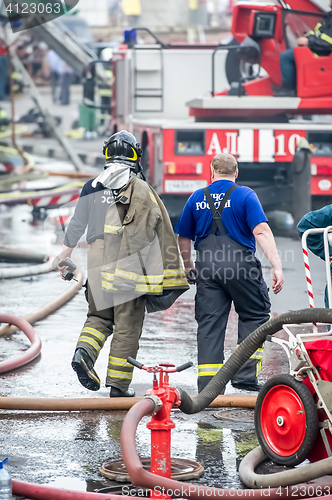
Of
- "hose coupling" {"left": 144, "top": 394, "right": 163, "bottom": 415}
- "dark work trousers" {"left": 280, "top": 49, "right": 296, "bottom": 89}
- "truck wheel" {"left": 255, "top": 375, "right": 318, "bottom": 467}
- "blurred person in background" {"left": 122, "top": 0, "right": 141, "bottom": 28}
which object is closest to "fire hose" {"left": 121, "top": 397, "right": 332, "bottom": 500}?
"hose coupling" {"left": 144, "top": 394, "right": 163, "bottom": 415}

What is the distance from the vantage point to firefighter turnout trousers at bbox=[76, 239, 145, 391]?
4.80 meters

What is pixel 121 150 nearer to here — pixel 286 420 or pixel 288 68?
pixel 286 420

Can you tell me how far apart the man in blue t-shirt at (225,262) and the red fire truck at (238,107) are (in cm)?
554

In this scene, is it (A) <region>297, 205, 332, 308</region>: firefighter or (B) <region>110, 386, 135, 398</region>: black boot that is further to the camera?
(B) <region>110, 386, 135, 398</region>: black boot

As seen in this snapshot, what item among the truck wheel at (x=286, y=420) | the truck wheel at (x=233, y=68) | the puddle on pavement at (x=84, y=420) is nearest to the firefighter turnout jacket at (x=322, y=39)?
the truck wheel at (x=233, y=68)

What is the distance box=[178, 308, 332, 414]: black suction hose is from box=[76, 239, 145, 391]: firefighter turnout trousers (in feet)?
3.29

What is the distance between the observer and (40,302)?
769 cm

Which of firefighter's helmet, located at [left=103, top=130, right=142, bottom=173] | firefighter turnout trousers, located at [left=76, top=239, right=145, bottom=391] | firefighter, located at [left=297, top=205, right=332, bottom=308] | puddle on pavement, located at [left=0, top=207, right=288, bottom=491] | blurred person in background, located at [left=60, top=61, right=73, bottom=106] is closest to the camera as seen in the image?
puddle on pavement, located at [left=0, top=207, right=288, bottom=491]

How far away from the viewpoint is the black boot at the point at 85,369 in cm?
465

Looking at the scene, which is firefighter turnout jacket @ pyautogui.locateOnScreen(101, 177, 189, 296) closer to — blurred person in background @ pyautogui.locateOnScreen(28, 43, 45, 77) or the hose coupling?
the hose coupling

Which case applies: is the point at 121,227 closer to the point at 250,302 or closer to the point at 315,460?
the point at 250,302

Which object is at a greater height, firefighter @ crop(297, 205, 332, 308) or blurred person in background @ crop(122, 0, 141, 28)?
blurred person in background @ crop(122, 0, 141, 28)

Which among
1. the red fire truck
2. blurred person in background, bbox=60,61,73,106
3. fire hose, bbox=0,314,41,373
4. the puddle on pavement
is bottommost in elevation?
the puddle on pavement

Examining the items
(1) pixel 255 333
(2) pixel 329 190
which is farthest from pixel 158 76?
(1) pixel 255 333
